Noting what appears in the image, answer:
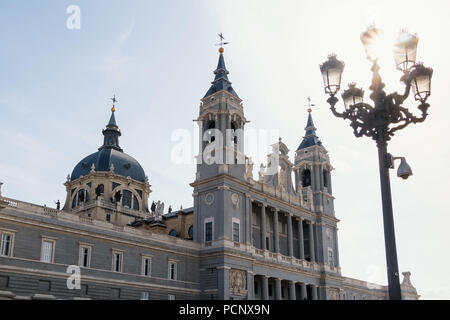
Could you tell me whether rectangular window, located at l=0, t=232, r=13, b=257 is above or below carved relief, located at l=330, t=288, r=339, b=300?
above

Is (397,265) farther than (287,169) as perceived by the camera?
No

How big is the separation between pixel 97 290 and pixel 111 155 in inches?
1791

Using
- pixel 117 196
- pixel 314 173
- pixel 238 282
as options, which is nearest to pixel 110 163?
pixel 117 196

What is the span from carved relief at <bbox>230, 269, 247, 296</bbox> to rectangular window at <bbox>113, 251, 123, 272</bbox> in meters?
11.7

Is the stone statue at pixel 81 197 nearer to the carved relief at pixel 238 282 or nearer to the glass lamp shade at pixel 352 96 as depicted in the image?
the carved relief at pixel 238 282

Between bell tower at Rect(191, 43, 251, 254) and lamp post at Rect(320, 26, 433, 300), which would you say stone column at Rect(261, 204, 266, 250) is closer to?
bell tower at Rect(191, 43, 251, 254)

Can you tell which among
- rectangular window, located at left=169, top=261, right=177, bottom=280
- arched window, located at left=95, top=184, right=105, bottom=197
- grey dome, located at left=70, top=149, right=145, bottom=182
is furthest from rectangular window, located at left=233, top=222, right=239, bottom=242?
grey dome, located at left=70, top=149, right=145, bottom=182

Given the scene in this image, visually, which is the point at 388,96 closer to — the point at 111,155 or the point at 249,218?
the point at 249,218

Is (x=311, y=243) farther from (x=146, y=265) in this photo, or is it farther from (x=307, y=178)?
(x=146, y=265)

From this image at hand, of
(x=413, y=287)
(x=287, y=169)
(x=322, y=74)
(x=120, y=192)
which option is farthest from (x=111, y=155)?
(x=322, y=74)

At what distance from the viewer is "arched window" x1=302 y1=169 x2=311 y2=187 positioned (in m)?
72.0

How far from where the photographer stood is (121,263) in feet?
143

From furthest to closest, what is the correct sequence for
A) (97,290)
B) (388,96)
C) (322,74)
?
1. (97,290)
2. (322,74)
3. (388,96)

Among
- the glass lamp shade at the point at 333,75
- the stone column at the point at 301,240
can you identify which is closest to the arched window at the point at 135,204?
the stone column at the point at 301,240
